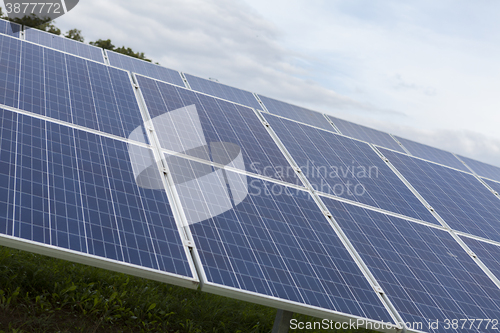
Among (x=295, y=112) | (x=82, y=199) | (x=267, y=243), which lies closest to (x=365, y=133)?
(x=295, y=112)

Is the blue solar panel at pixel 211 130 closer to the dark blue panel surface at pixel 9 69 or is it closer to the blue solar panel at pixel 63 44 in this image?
the dark blue panel surface at pixel 9 69

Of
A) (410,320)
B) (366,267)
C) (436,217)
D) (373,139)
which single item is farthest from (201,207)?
(373,139)

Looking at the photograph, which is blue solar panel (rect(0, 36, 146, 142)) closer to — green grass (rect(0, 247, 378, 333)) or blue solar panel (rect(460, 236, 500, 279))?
green grass (rect(0, 247, 378, 333))

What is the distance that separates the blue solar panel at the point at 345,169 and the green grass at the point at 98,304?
3.52m

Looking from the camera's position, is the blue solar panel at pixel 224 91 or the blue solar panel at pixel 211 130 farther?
the blue solar panel at pixel 224 91

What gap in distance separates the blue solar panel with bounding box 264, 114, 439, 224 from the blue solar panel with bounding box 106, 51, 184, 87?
315 inches

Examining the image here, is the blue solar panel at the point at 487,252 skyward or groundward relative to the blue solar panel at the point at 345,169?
groundward

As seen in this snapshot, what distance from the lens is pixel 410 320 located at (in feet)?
23.7

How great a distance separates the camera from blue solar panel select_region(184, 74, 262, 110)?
20141 mm

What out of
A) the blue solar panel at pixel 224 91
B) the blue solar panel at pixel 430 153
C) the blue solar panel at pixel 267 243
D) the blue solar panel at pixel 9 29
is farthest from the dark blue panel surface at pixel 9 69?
the blue solar panel at pixel 430 153

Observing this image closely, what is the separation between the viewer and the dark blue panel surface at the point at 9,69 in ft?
27.4

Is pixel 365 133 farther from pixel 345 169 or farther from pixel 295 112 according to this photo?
pixel 345 169

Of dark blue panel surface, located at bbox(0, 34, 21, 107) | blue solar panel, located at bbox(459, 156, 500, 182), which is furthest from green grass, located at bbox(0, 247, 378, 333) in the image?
blue solar panel, located at bbox(459, 156, 500, 182)

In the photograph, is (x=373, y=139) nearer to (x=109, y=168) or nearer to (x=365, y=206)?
(x=365, y=206)
